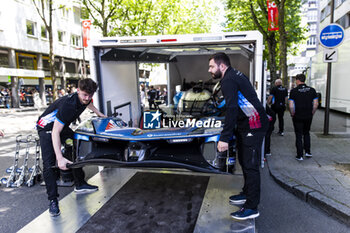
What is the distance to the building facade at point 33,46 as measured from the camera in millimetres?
21634

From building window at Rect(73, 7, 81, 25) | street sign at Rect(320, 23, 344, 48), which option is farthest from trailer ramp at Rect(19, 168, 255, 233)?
building window at Rect(73, 7, 81, 25)

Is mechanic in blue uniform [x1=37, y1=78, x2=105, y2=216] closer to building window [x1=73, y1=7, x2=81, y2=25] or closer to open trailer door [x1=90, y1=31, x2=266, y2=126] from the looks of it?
open trailer door [x1=90, y1=31, x2=266, y2=126]

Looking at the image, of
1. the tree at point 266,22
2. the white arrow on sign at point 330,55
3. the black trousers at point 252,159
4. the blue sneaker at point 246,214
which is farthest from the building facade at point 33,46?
the blue sneaker at point 246,214

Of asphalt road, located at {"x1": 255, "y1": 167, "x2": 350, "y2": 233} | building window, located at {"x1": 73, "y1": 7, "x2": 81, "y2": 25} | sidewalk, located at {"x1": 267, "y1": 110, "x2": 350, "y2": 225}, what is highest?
building window, located at {"x1": 73, "y1": 7, "x2": 81, "y2": 25}

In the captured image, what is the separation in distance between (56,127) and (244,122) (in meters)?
2.38

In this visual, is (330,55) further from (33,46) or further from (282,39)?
(33,46)

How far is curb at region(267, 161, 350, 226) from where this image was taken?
3639mm

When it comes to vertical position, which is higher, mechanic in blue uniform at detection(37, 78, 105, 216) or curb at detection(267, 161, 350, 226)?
mechanic in blue uniform at detection(37, 78, 105, 216)

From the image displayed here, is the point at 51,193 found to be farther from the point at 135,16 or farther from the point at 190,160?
the point at 135,16

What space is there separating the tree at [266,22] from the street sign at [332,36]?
6153 millimetres

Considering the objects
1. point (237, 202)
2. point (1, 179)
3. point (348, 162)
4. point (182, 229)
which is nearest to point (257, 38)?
point (237, 202)

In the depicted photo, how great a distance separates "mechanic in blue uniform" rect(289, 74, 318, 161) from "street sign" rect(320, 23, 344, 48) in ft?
7.24

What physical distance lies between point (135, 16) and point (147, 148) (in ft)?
46.9

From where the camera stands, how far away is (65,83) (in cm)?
3059
